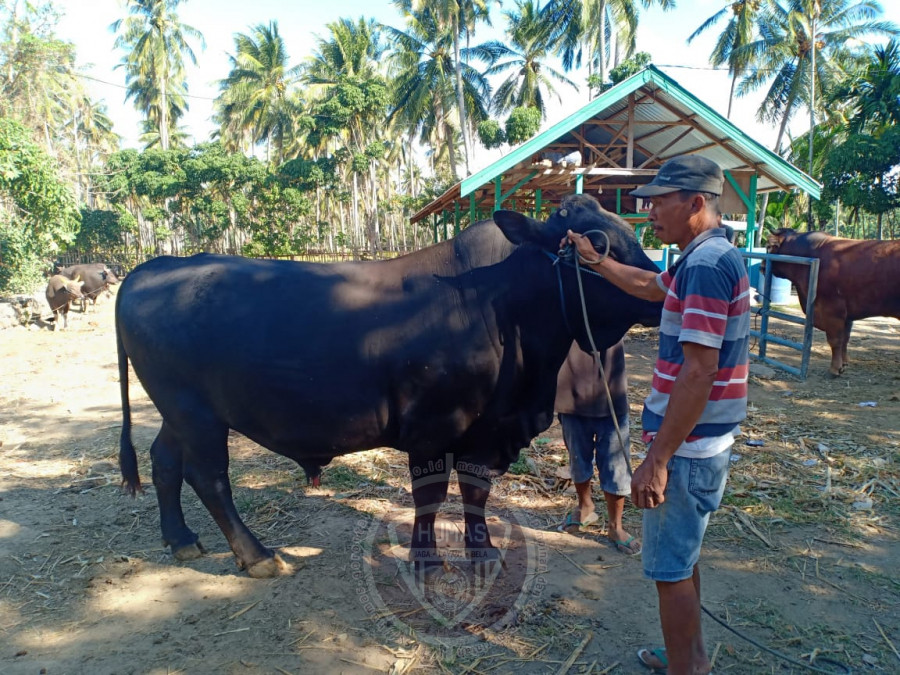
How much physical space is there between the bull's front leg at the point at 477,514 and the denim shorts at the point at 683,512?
124 cm

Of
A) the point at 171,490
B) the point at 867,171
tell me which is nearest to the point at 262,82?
the point at 867,171

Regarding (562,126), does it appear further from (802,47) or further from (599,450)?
(802,47)

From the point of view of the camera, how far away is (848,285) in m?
7.91

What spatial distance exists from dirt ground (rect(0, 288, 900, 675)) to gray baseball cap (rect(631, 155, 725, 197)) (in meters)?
1.99

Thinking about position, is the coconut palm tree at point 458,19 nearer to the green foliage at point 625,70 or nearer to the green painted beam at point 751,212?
the green foliage at point 625,70

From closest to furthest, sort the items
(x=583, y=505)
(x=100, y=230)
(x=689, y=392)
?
(x=689, y=392) → (x=583, y=505) → (x=100, y=230)

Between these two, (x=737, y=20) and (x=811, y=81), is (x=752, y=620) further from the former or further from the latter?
(x=737, y=20)

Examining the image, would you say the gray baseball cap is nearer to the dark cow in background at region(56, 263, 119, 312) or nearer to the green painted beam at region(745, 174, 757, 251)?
the green painted beam at region(745, 174, 757, 251)

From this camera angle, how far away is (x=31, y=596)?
3.09m

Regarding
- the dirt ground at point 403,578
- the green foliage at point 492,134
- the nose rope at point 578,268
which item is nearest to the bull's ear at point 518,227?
the nose rope at point 578,268

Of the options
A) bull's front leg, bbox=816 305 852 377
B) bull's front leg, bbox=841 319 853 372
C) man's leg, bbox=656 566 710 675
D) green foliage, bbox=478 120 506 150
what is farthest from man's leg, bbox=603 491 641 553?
green foliage, bbox=478 120 506 150

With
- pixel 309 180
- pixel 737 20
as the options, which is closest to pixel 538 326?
pixel 309 180

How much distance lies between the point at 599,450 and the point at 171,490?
2584 mm

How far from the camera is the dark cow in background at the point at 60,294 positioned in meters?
12.6
